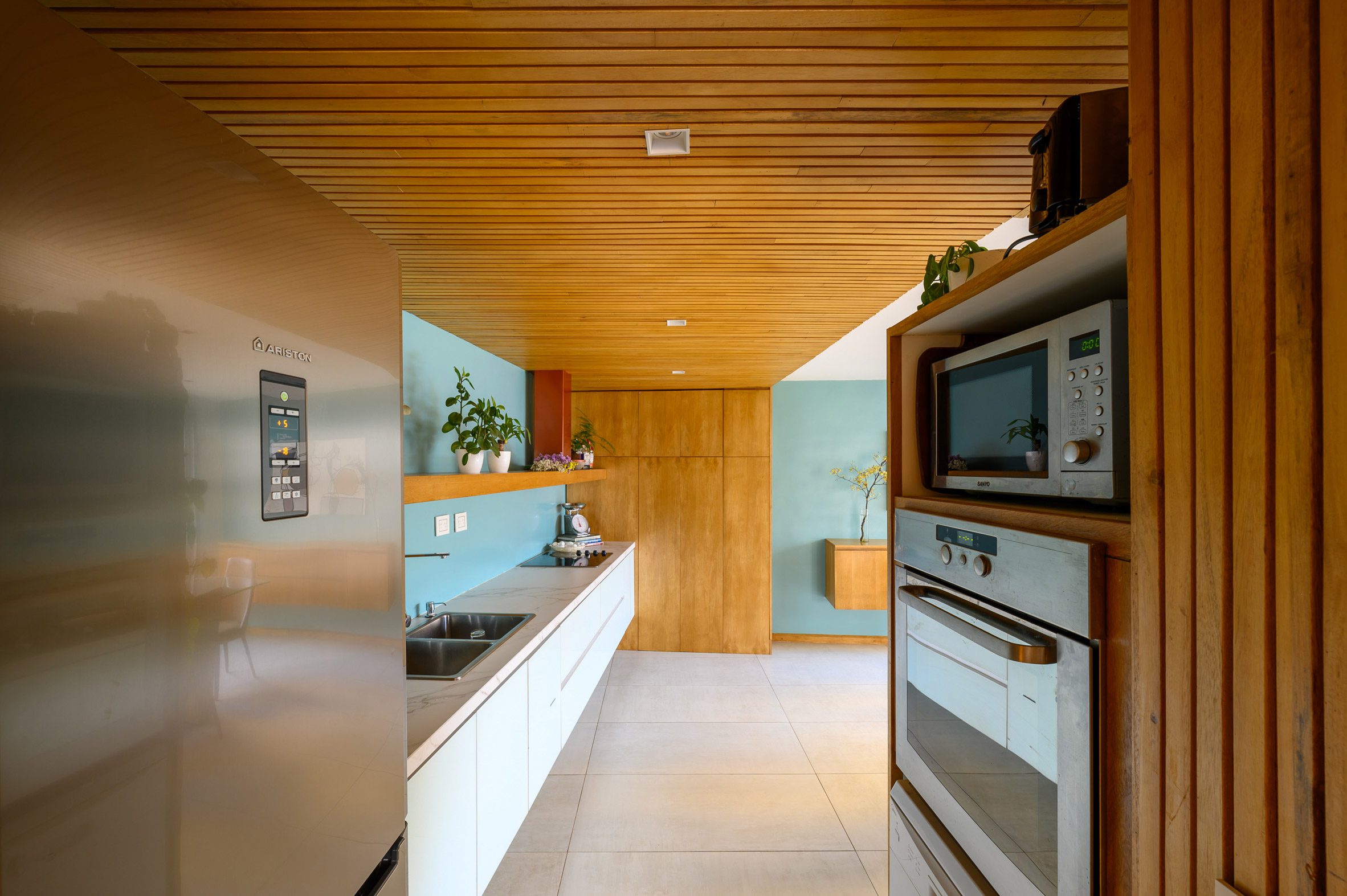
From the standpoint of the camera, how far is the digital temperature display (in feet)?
2.93

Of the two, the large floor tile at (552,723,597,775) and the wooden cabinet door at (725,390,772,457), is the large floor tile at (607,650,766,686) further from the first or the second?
the wooden cabinet door at (725,390,772,457)

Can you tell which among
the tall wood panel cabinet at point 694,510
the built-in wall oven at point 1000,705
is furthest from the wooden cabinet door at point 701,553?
the built-in wall oven at point 1000,705

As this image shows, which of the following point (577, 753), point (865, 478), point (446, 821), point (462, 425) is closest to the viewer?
point (446, 821)

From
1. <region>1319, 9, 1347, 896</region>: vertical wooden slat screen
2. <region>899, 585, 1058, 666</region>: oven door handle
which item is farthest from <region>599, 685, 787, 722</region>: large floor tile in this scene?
<region>1319, 9, 1347, 896</region>: vertical wooden slat screen

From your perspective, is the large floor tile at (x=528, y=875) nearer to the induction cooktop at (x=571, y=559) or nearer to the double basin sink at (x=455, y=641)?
the double basin sink at (x=455, y=641)

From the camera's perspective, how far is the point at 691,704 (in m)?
4.11

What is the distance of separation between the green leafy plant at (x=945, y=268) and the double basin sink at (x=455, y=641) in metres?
1.71

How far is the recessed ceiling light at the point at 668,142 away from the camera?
1.23 m

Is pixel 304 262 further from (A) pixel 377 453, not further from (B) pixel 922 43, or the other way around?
(B) pixel 922 43

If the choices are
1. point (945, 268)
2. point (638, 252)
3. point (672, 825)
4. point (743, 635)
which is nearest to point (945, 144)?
point (945, 268)

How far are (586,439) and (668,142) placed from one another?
3737 millimetres

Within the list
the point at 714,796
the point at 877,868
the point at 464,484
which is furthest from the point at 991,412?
the point at 714,796

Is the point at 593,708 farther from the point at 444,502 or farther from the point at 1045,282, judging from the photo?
the point at 1045,282

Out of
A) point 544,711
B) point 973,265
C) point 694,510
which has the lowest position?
point 544,711
